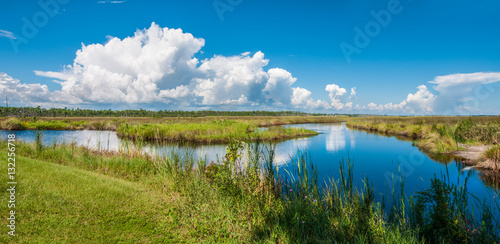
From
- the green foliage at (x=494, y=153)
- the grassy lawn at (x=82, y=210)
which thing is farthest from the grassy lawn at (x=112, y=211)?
the green foliage at (x=494, y=153)

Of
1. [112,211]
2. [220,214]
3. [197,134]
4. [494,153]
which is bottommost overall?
[197,134]

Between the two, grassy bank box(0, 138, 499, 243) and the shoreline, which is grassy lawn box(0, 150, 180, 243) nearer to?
grassy bank box(0, 138, 499, 243)

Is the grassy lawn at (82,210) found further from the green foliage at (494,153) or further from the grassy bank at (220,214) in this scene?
the green foliage at (494,153)

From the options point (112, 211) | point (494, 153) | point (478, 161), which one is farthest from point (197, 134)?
point (494, 153)

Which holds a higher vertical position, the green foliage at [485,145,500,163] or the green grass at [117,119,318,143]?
the green foliage at [485,145,500,163]

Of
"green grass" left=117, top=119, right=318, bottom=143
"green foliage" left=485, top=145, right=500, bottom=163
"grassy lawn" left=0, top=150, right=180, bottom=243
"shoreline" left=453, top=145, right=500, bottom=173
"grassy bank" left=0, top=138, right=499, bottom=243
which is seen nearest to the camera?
"grassy bank" left=0, top=138, right=499, bottom=243

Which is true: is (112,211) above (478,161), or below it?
above

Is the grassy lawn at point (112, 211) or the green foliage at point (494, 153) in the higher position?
the green foliage at point (494, 153)

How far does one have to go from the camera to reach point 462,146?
18.7 meters

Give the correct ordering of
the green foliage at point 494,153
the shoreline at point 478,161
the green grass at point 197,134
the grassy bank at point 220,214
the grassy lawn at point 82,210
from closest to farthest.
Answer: the grassy bank at point 220,214 < the grassy lawn at point 82,210 < the green foliage at point 494,153 < the shoreline at point 478,161 < the green grass at point 197,134

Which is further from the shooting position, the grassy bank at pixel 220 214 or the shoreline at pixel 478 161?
the shoreline at pixel 478 161

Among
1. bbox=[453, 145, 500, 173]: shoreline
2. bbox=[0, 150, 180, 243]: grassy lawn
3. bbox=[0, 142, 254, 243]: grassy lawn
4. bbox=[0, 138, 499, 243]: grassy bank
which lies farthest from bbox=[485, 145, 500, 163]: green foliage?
bbox=[0, 150, 180, 243]: grassy lawn

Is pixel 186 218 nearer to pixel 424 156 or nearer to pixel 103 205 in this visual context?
pixel 103 205

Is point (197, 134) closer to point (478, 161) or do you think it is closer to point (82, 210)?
point (82, 210)
